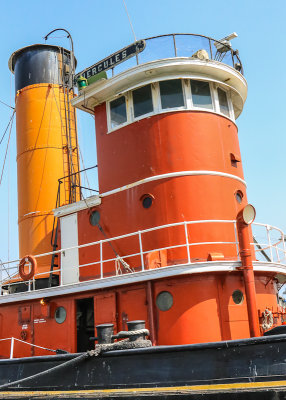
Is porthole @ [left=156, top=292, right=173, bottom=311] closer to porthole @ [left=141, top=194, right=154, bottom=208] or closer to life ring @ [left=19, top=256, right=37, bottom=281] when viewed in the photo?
porthole @ [left=141, top=194, right=154, bottom=208]

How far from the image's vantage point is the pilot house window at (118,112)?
1061 cm

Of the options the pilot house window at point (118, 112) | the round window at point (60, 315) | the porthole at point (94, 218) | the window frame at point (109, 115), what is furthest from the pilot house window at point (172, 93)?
the round window at point (60, 315)

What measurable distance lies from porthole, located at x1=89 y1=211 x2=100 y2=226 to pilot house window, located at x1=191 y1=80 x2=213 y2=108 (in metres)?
3.52

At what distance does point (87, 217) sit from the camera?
35.0 ft

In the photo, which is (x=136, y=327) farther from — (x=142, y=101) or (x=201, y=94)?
(x=201, y=94)

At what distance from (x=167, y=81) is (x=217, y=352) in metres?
6.49

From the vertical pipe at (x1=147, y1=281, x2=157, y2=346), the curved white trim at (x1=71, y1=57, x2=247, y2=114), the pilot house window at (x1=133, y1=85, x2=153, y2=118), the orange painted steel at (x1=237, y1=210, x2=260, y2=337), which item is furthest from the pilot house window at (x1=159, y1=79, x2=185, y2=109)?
the vertical pipe at (x1=147, y1=281, x2=157, y2=346)

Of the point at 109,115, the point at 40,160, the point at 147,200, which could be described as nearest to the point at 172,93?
the point at 109,115

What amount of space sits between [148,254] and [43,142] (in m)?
6.20

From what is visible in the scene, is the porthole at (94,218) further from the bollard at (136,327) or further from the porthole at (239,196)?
the bollard at (136,327)

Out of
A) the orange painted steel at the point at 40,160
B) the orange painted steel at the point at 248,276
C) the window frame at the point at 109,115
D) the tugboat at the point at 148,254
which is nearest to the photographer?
the tugboat at the point at 148,254

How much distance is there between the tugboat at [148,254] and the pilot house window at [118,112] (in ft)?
0.19

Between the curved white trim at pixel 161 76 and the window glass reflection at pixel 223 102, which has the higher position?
the curved white trim at pixel 161 76

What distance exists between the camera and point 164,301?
8250 millimetres
